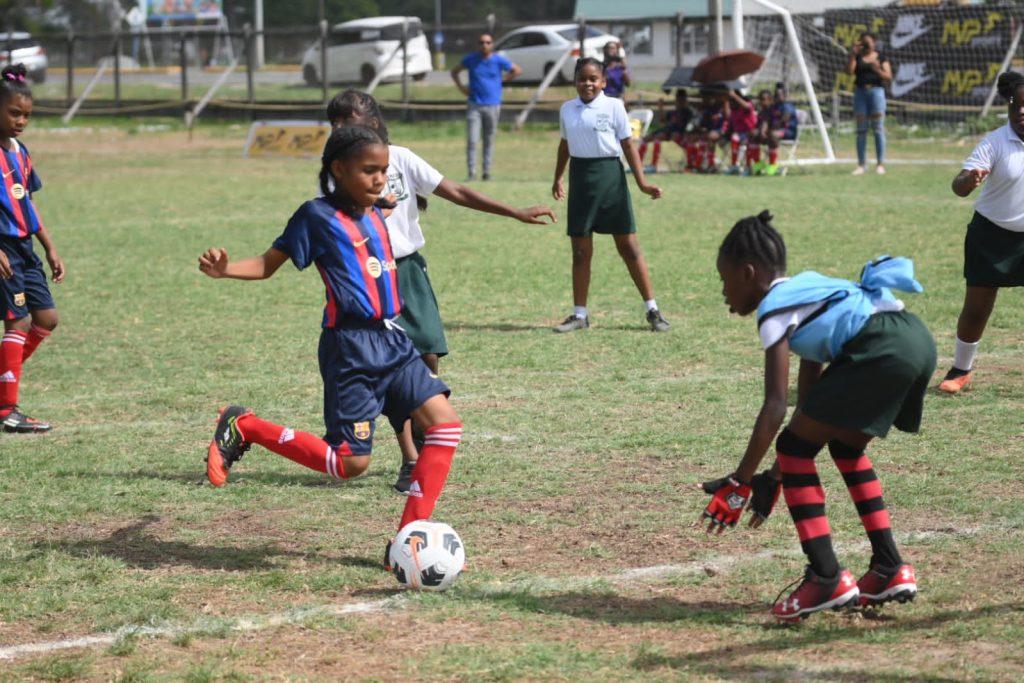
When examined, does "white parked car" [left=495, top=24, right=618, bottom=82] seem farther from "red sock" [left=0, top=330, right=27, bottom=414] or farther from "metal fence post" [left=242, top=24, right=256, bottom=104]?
"red sock" [left=0, top=330, right=27, bottom=414]

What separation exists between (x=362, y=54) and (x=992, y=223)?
31.2 metres

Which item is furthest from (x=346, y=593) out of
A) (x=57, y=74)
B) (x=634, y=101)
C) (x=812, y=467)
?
(x=57, y=74)

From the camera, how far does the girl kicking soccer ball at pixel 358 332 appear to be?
5027 mm

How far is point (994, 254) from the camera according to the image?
766cm

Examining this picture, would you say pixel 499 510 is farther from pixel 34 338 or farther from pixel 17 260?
pixel 34 338

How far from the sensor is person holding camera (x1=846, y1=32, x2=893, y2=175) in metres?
20.2

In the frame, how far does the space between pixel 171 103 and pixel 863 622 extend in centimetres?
3435

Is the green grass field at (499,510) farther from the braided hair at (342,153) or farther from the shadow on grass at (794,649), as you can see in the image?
the braided hair at (342,153)

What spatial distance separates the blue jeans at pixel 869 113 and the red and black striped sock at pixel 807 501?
17.1 metres

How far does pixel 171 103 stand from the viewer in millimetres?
36344

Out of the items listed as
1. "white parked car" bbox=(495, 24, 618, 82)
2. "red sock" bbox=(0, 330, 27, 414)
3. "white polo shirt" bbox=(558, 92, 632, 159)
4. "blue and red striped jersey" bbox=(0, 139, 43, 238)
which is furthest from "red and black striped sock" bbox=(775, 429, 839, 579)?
"white parked car" bbox=(495, 24, 618, 82)

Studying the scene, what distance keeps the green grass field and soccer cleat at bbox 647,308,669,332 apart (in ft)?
0.57

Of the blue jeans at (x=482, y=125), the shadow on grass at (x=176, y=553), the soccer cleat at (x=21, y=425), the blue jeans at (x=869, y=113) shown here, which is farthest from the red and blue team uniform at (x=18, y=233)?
the blue jeans at (x=869, y=113)

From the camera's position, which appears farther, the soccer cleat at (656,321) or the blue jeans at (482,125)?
the blue jeans at (482,125)
